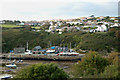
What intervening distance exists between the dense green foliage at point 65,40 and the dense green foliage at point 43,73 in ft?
55.0

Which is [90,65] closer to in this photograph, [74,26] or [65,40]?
[65,40]

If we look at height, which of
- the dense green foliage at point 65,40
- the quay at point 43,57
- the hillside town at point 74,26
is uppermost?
the hillside town at point 74,26

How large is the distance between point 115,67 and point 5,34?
Result: 26.0 meters

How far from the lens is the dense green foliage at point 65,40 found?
24914 mm

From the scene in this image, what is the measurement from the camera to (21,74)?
7.82 metres

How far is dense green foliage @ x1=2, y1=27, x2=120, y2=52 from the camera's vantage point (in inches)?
981

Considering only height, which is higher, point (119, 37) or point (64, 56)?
point (119, 37)

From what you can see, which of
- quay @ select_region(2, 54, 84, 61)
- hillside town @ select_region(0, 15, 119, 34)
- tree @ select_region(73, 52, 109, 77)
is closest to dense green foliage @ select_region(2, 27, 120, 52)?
quay @ select_region(2, 54, 84, 61)

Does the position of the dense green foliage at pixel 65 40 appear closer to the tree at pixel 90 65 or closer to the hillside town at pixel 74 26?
the hillside town at pixel 74 26

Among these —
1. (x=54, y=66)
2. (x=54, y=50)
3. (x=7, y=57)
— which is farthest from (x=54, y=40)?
(x=54, y=66)

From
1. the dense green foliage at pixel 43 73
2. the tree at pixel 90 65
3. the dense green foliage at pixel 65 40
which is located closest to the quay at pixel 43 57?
the dense green foliage at pixel 65 40

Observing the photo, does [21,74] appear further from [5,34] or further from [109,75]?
[5,34]

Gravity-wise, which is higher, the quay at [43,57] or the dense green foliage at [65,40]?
the dense green foliage at [65,40]

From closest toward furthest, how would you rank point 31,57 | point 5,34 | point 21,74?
point 21,74 → point 31,57 → point 5,34
